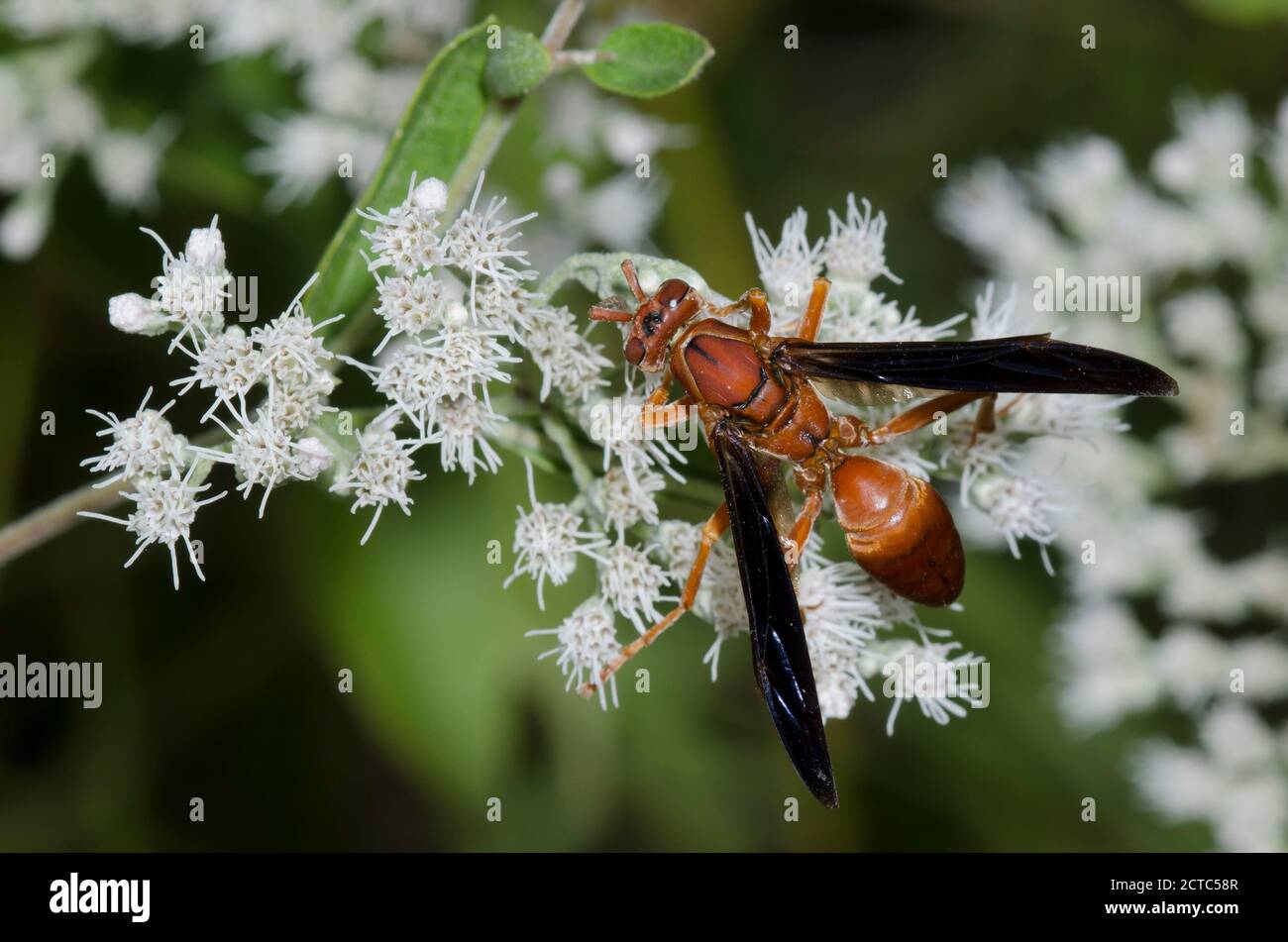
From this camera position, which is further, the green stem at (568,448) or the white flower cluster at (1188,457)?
the white flower cluster at (1188,457)

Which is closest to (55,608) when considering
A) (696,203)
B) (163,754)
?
(163,754)

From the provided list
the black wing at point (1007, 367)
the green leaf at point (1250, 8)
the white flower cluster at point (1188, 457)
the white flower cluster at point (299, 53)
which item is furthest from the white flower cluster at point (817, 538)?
the green leaf at point (1250, 8)

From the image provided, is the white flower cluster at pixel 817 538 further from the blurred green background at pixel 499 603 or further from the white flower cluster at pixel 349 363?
the blurred green background at pixel 499 603

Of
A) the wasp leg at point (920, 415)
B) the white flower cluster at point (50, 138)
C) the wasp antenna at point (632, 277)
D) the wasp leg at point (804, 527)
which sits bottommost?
the wasp leg at point (804, 527)

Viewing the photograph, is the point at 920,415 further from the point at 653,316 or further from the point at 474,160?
the point at 474,160

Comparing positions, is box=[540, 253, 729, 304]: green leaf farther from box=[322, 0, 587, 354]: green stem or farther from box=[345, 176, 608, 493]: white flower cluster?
box=[322, 0, 587, 354]: green stem

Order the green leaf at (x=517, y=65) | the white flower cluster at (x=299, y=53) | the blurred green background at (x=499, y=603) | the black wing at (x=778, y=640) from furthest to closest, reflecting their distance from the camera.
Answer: the blurred green background at (x=499, y=603) → the white flower cluster at (x=299, y=53) → the green leaf at (x=517, y=65) → the black wing at (x=778, y=640)
